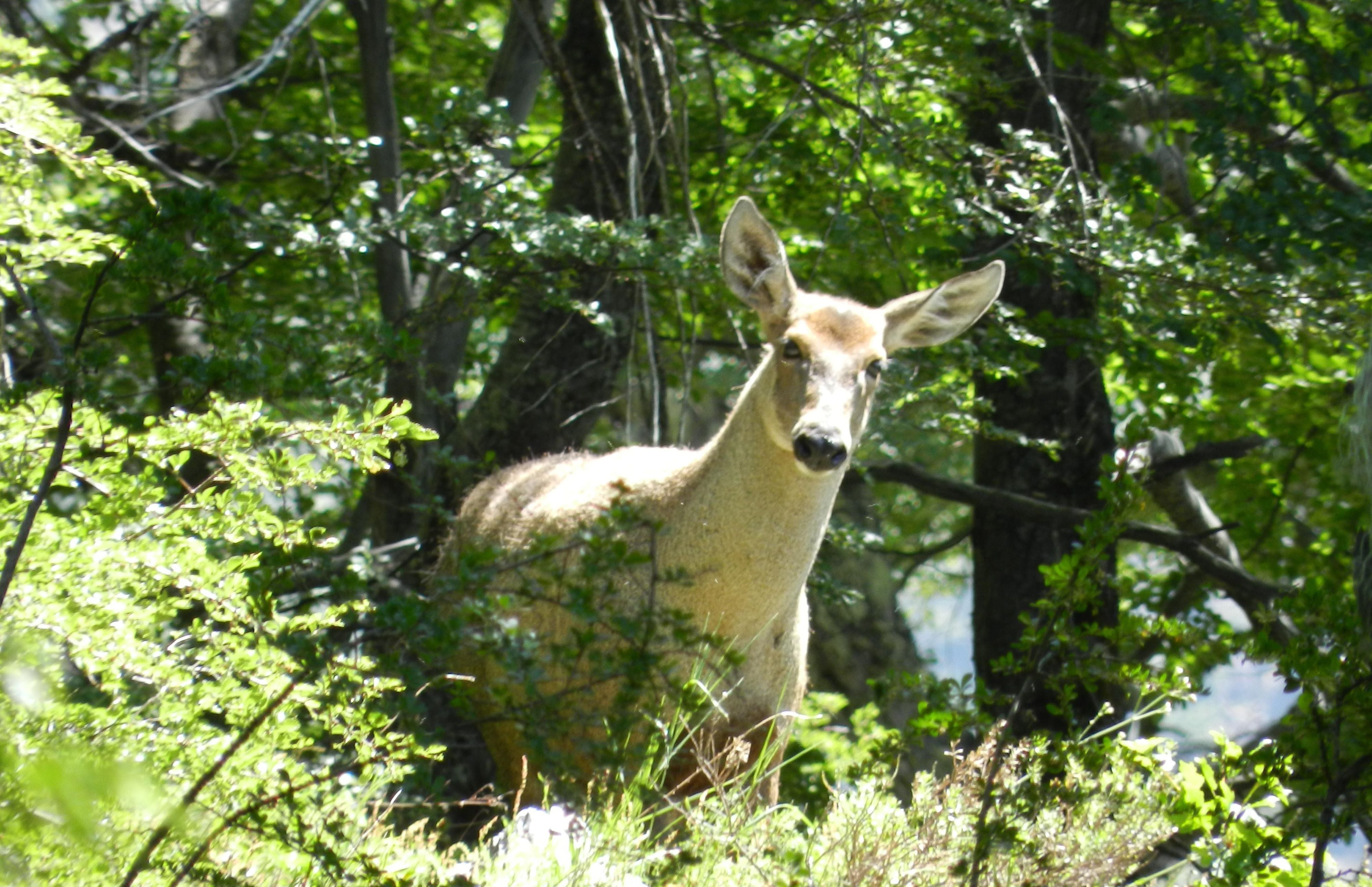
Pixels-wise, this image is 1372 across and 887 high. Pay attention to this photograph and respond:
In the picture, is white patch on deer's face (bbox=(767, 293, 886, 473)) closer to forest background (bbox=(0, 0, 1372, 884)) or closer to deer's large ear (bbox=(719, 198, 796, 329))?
deer's large ear (bbox=(719, 198, 796, 329))

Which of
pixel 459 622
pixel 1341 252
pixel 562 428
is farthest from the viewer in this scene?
pixel 562 428

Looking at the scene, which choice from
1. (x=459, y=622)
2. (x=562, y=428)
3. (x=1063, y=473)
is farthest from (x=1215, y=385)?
(x=459, y=622)

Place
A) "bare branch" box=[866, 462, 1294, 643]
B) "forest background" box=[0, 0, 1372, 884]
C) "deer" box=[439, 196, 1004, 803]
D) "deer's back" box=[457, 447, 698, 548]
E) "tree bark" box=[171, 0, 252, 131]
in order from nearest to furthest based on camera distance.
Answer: "forest background" box=[0, 0, 1372, 884] < "deer" box=[439, 196, 1004, 803] < "deer's back" box=[457, 447, 698, 548] < "bare branch" box=[866, 462, 1294, 643] < "tree bark" box=[171, 0, 252, 131]

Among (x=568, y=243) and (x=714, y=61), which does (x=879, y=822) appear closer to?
(x=568, y=243)

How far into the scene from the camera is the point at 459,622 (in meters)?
3.32

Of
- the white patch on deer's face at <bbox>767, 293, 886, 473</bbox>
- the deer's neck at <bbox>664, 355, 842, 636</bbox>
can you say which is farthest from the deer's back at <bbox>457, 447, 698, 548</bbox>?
the white patch on deer's face at <bbox>767, 293, 886, 473</bbox>

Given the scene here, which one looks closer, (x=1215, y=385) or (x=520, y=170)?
(x=520, y=170)

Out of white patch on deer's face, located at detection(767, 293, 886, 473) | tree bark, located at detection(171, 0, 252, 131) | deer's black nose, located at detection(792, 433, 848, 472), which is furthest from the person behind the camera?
tree bark, located at detection(171, 0, 252, 131)

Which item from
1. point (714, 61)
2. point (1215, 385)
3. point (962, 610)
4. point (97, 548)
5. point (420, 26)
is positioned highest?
point (420, 26)

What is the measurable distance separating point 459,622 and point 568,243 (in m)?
2.52

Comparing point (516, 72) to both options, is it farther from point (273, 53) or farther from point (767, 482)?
point (767, 482)

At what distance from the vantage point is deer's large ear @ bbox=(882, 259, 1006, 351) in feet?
17.6

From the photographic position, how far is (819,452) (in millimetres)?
4566

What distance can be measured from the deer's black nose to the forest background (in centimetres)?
85
